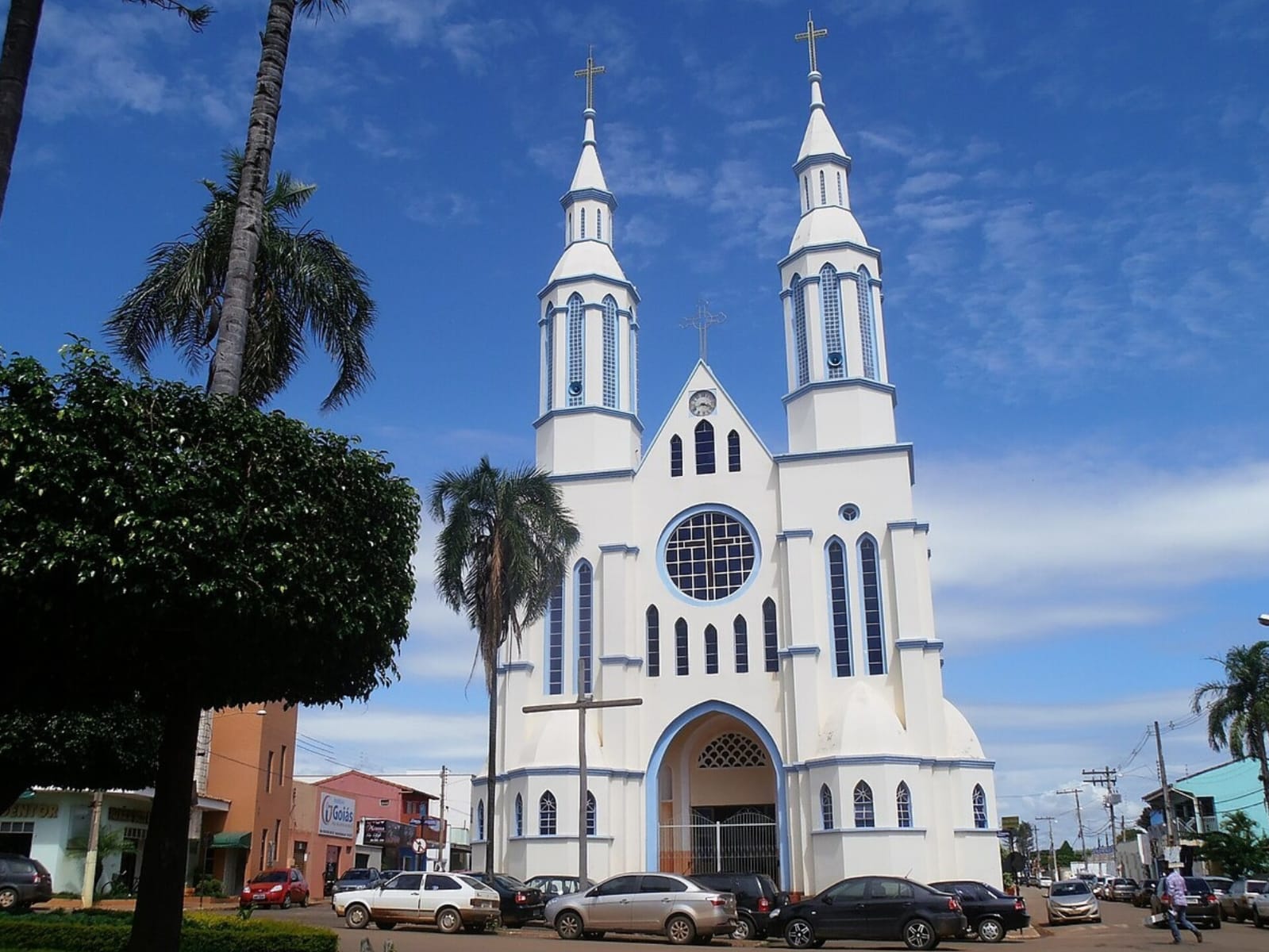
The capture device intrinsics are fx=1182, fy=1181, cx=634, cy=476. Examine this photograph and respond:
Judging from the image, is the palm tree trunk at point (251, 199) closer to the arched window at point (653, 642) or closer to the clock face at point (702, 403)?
the arched window at point (653, 642)

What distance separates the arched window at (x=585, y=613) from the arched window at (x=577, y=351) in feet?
19.1

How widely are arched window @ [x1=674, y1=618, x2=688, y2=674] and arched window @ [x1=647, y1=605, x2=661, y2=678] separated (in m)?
0.50

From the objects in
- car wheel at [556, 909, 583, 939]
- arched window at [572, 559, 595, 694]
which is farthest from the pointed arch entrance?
car wheel at [556, 909, 583, 939]

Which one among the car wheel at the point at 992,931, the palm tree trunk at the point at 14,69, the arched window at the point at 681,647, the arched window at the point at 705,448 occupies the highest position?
the arched window at the point at 705,448

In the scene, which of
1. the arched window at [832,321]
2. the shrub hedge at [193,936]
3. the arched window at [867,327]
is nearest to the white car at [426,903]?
the shrub hedge at [193,936]

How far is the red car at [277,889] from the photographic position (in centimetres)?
3325

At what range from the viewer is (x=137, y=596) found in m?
11.8

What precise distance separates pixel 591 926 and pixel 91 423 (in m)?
15.0

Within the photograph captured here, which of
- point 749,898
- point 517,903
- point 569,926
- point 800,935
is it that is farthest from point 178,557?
point 517,903

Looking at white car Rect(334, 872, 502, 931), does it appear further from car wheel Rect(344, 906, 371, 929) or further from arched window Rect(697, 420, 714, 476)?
arched window Rect(697, 420, 714, 476)

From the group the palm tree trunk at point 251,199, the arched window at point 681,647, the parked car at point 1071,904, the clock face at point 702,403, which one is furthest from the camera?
the clock face at point 702,403

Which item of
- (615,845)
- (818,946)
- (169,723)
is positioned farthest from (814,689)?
(169,723)

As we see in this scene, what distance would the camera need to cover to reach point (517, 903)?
87.7 ft

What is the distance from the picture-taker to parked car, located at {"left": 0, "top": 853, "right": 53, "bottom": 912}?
2703 cm
